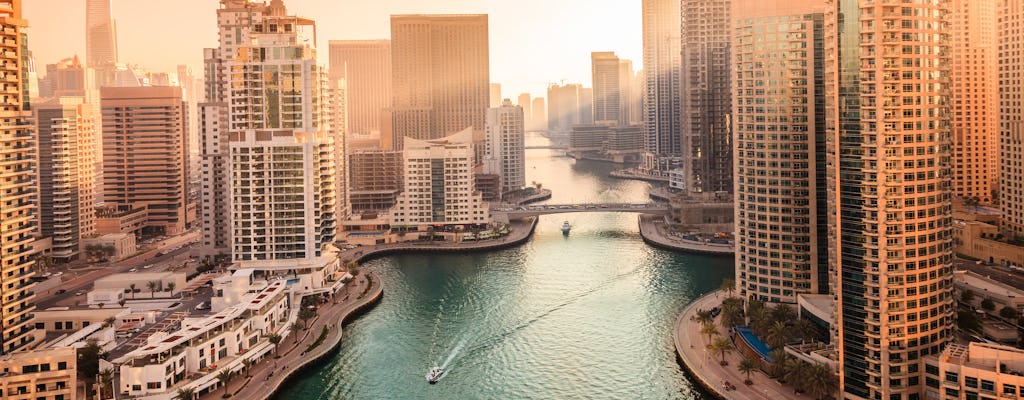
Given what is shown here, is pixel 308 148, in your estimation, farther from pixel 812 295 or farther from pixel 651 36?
pixel 651 36

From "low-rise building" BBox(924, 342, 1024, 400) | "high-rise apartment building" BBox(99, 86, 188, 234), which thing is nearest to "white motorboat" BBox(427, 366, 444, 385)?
"low-rise building" BBox(924, 342, 1024, 400)

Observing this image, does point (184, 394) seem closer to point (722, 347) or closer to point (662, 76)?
point (722, 347)

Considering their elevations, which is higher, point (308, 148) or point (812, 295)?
point (308, 148)

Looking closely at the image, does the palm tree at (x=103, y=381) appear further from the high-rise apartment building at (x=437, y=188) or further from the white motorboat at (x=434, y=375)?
the high-rise apartment building at (x=437, y=188)

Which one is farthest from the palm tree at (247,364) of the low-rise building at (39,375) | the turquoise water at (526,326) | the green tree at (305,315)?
the green tree at (305,315)


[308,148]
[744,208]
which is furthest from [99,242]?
[744,208]

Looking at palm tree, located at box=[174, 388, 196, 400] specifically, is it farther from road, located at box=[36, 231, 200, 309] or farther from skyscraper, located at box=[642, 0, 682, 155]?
skyscraper, located at box=[642, 0, 682, 155]
